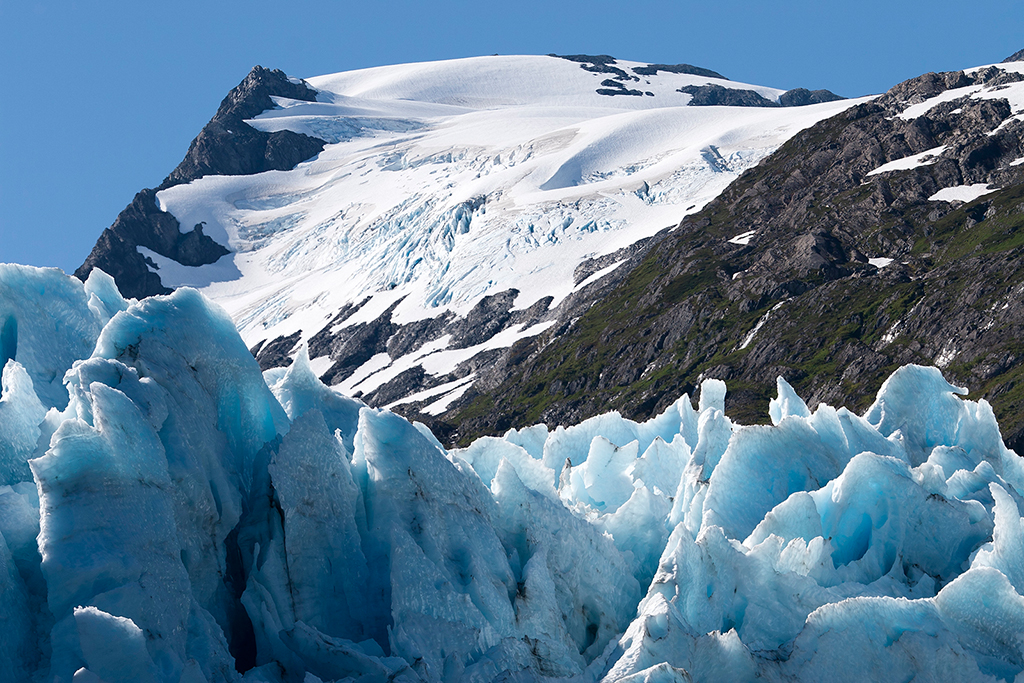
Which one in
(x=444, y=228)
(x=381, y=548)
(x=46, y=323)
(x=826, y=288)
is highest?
(x=444, y=228)

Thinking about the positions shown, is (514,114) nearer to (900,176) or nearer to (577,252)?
(577,252)

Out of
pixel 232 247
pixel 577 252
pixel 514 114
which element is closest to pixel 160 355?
pixel 577 252

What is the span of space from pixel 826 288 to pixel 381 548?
84787 mm

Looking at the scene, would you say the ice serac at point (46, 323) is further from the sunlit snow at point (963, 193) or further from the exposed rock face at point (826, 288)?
the sunlit snow at point (963, 193)

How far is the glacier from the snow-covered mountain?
93.4m

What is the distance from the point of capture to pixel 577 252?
124688 mm

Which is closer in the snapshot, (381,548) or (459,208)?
(381,548)

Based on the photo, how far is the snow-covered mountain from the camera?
121m

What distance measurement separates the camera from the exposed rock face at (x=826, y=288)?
239 feet

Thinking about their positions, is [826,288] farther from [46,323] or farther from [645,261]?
[46,323]

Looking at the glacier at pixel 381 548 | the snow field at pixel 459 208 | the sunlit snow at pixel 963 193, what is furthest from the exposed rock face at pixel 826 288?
the glacier at pixel 381 548

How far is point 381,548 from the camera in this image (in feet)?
34.6

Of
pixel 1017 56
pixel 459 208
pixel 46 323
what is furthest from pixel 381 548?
pixel 1017 56

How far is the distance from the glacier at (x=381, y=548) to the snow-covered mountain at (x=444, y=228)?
93.4 metres
